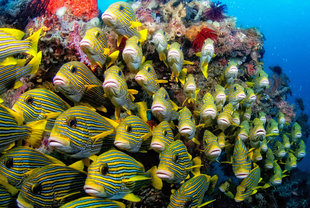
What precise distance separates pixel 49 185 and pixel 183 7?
6050 mm

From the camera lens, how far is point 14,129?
7.59 feet

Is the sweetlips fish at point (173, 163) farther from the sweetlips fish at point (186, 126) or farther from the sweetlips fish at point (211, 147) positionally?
the sweetlips fish at point (211, 147)

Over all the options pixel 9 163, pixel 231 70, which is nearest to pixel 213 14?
pixel 231 70

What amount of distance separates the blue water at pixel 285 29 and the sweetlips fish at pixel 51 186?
466 feet

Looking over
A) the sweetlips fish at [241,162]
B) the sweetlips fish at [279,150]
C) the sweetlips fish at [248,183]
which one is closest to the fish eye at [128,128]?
the sweetlips fish at [241,162]

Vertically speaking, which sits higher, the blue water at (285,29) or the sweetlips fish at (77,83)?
the blue water at (285,29)

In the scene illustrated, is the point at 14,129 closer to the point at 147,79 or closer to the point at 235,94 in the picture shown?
the point at 147,79

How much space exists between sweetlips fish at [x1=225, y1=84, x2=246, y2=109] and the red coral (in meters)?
1.43

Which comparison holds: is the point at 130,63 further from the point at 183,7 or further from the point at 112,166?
the point at 183,7

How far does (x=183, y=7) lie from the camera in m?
6.13

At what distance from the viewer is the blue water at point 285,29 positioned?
128000 mm

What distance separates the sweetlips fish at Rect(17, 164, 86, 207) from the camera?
6.68ft

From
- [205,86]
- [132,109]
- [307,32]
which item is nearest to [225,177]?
[205,86]

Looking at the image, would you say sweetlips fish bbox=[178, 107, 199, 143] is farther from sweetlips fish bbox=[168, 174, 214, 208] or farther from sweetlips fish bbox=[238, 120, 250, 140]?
sweetlips fish bbox=[238, 120, 250, 140]
